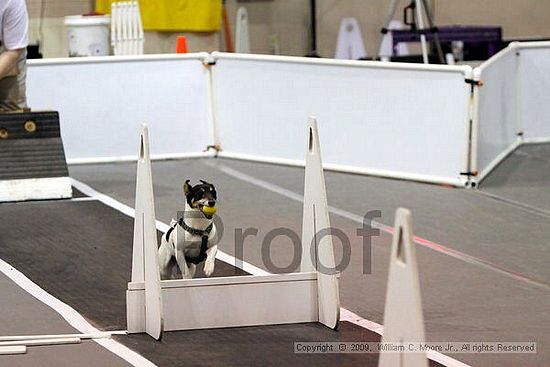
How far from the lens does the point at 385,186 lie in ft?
31.9

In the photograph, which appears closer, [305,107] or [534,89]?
[305,107]

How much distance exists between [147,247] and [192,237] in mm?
368

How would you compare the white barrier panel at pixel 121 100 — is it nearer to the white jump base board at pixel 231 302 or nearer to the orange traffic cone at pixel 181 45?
the orange traffic cone at pixel 181 45

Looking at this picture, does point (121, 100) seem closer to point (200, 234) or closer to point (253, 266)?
point (253, 266)

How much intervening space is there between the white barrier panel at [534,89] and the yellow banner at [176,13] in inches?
184

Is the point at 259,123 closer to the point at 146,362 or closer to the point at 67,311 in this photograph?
the point at 67,311

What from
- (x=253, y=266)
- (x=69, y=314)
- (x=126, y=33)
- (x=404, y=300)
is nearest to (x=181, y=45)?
(x=126, y=33)

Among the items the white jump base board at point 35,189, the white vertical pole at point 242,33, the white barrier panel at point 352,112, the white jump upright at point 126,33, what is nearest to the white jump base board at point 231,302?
the white jump base board at point 35,189

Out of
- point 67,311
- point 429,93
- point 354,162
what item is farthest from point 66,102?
point 67,311

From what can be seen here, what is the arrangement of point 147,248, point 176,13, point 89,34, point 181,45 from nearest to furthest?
point 147,248
point 181,45
point 89,34
point 176,13

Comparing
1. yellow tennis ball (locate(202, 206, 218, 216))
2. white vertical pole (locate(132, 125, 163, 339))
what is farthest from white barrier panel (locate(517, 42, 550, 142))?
white vertical pole (locate(132, 125, 163, 339))

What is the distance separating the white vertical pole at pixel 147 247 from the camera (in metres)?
5.54

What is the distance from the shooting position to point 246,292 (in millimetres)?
5801

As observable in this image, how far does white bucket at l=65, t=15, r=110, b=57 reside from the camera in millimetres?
13547
